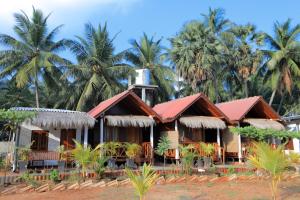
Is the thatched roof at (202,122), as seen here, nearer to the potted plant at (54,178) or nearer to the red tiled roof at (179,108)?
the red tiled roof at (179,108)

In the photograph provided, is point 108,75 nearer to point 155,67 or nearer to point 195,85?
point 155,67

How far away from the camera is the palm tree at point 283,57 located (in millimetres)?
29672

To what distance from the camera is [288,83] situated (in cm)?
2950

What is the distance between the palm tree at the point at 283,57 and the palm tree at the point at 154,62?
8916 mm

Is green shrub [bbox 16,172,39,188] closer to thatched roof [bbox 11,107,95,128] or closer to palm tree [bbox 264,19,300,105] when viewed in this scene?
thatched roof [bbox 11,107,95,128]

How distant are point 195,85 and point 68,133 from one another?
1587 cm

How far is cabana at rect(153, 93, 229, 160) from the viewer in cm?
1808

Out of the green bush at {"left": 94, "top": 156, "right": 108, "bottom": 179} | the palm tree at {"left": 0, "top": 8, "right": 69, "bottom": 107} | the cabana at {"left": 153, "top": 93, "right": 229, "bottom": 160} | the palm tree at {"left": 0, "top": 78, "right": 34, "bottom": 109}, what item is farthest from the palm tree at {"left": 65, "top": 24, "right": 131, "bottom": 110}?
the green bush at {"left": 94, "top": 156, "right": 108, "bottom": 179}

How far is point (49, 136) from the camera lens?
55.7 ft

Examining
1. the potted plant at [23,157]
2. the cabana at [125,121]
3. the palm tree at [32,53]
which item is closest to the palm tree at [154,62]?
the palm tree at [32,53]

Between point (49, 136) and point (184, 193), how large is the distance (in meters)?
9.22

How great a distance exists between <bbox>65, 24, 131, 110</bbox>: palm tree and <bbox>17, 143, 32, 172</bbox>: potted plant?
13187mm

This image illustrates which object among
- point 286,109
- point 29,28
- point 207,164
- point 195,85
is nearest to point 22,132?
point 207,164

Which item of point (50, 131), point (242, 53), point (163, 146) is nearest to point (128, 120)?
point (163, 146)
